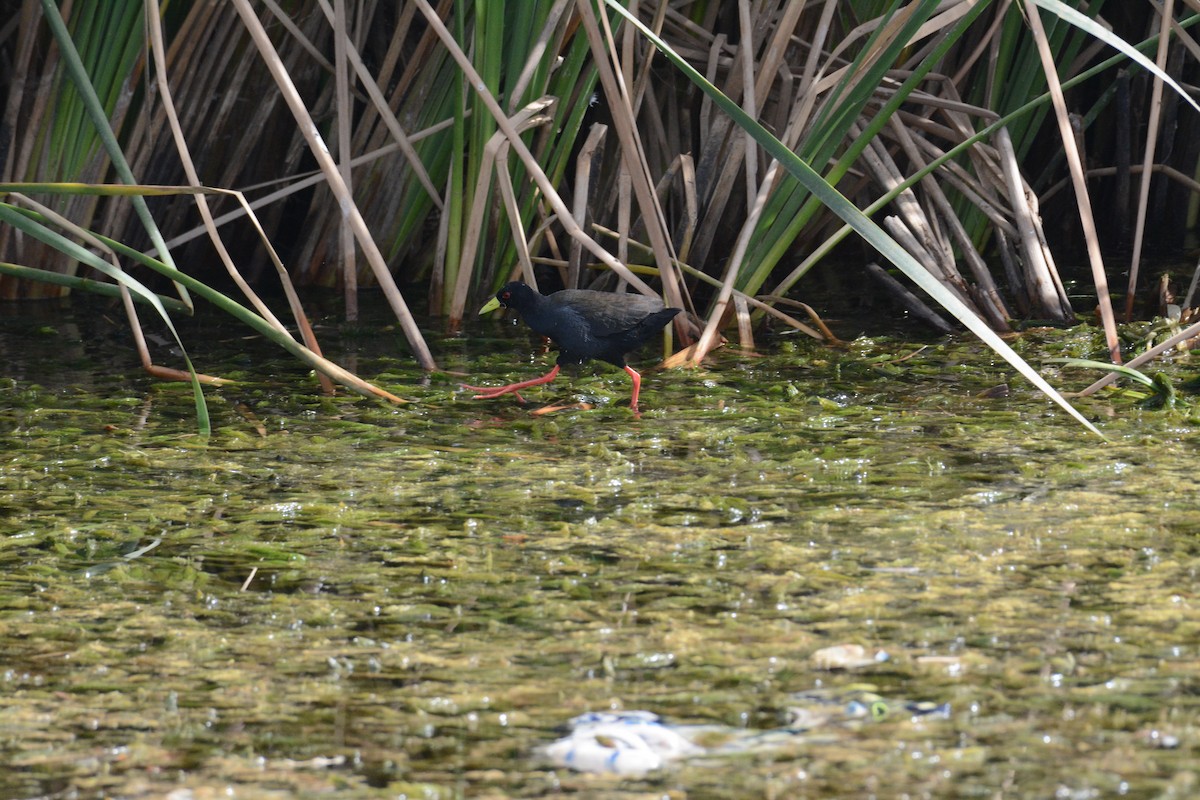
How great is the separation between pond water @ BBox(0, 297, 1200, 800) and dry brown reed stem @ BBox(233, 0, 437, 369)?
21 cm

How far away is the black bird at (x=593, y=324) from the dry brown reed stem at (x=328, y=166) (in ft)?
0.89

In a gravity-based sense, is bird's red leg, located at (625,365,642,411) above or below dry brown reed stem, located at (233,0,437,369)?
below

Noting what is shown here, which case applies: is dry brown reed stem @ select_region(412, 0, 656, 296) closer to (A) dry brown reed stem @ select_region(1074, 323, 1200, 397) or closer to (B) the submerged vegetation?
(B) the submerged vegetation

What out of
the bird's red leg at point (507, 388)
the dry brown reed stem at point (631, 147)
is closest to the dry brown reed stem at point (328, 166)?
the bird's red leg at point (507, 388)

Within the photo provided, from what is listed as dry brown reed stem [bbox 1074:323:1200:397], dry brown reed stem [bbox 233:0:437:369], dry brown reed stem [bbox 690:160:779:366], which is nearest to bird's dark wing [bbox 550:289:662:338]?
dry brown reed stem [bbox 690:160:779:366]

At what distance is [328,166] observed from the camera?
3.27m

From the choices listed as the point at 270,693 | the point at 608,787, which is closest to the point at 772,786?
the point at 608,787

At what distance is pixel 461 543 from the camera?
2406 mm

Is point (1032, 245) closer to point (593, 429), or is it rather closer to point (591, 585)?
point (593, 429)

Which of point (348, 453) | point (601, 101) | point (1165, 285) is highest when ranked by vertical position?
point (601, 101)

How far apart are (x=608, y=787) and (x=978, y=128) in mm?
3398

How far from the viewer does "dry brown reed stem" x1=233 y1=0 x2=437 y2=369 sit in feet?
10.3

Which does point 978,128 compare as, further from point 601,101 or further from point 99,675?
point 99,675

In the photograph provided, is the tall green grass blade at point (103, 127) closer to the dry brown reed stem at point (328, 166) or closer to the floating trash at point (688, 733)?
the dry brown reed stem at point (328, 166)
